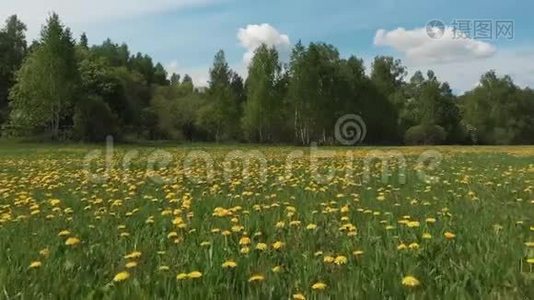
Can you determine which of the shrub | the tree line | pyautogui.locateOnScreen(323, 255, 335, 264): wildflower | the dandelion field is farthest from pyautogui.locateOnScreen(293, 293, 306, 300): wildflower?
the shrub

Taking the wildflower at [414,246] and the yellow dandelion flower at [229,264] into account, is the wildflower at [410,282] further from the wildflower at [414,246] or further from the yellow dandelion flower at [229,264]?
the yellow dandelion flower at [229,264]

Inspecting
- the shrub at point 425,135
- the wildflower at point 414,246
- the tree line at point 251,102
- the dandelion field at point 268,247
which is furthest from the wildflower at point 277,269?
the shrub at point 425,135

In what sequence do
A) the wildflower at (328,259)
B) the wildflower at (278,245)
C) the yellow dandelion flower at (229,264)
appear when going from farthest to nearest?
the wildflower at (278,245) < the wildflower at (328,259) < the yellow dandelion flower at (229,264)

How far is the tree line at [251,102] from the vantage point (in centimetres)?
5738

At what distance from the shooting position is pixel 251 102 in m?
74.2

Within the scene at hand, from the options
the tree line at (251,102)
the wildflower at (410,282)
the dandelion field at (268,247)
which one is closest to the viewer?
the wildflower at (410,282)

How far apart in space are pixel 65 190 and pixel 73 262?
538 centimetres

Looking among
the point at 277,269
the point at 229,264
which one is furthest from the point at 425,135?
the point at 229,264

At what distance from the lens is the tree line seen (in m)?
57.4

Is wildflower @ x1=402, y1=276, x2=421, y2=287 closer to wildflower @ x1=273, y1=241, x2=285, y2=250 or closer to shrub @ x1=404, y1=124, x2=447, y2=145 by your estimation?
wildflower @ x1=273, y1=241, x2=285, y2=250

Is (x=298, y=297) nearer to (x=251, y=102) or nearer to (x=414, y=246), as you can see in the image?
(x=414, y=246)

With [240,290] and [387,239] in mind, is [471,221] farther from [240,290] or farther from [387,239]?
[240,290]

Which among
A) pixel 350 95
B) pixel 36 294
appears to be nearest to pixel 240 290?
pixel 36 294

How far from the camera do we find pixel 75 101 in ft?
197
